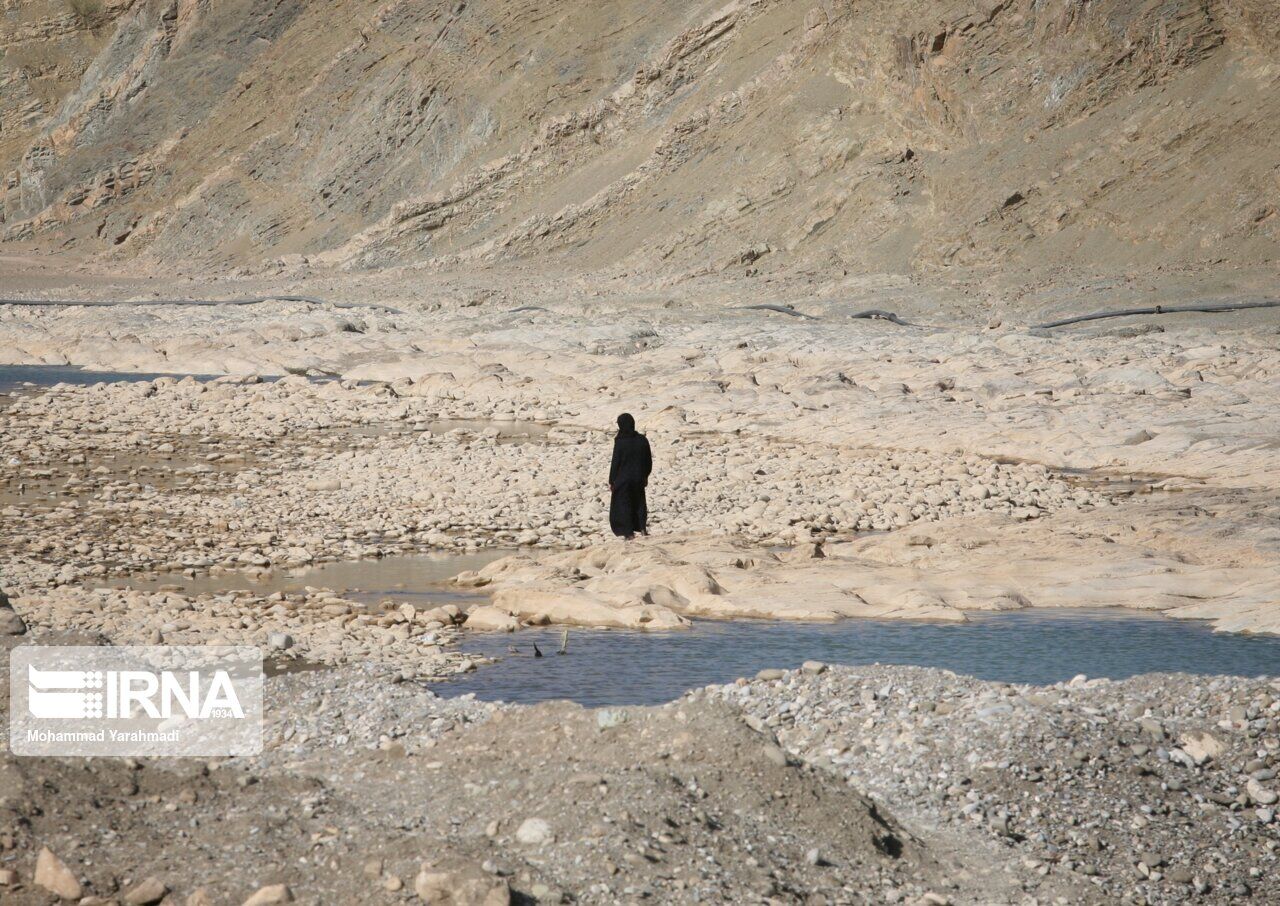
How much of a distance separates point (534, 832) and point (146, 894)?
1388mm

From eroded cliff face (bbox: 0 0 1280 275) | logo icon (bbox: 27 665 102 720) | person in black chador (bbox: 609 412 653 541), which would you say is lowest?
logo icon (bbox: 27 665 102 720)

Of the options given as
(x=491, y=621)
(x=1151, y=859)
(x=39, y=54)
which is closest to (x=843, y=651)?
(x=491, y=621)

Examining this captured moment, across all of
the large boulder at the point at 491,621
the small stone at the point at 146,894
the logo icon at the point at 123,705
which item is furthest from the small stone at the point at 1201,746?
the large boulder at the point at 491,621

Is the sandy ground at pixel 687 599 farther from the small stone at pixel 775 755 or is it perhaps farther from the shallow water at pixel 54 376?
the shallow water at pixel 54 376

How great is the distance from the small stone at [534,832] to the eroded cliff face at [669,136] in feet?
99.4

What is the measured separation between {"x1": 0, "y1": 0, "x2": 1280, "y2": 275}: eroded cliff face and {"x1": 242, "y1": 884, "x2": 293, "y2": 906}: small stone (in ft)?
102

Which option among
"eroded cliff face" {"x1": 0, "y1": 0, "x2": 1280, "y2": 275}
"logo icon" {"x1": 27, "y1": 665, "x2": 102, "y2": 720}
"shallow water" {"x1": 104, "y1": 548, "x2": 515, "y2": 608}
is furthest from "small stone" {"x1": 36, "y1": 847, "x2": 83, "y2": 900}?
"eroded cliff face" {"x1": 0, "y1": 0, "x2": 1280, "y2": 275}

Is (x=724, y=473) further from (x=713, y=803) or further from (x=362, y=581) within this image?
(x=713, y=803)

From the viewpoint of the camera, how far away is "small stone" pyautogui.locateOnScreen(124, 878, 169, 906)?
15.8 feet

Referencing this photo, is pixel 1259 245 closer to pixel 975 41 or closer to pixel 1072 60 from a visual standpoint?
pixel 1072 60

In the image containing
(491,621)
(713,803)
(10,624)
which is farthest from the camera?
(491,621)

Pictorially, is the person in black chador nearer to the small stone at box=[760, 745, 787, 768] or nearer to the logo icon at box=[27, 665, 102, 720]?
the logo icon at box=[27, 665, 102, 720]

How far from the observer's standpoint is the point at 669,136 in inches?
1852

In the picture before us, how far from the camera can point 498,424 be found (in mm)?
21500
